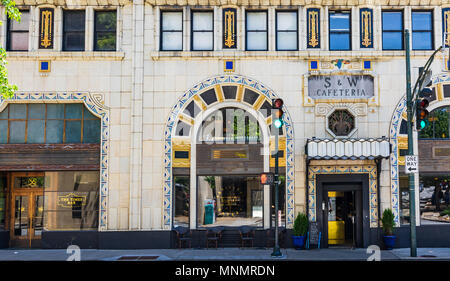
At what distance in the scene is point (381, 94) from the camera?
17203 mm

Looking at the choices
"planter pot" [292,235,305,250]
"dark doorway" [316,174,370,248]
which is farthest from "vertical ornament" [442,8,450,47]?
"planter pot" [292,235,305,250]

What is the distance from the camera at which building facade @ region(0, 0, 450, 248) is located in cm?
1684

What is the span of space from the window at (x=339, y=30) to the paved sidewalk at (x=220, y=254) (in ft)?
27.1

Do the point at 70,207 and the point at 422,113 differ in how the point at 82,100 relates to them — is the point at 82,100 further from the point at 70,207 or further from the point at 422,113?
the point at 422,113

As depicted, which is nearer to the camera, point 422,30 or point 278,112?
point 278,112

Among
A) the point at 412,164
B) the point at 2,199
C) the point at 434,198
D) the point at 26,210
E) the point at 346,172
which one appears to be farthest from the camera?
the point at 26,210

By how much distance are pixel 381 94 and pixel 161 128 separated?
9.06 m

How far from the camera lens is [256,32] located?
17.5m

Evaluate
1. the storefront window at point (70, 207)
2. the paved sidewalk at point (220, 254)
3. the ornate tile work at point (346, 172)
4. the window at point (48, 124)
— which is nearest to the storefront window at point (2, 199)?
the paved sidewalk at point (220, 254)

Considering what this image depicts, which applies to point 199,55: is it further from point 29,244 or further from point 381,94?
point 29,244

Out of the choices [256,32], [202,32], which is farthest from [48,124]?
[256,32]

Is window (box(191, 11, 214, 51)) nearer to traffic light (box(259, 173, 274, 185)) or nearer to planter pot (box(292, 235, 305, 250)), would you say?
traffic light (box(259, 173, 274, 185))

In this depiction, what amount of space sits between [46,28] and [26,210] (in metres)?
7.63
